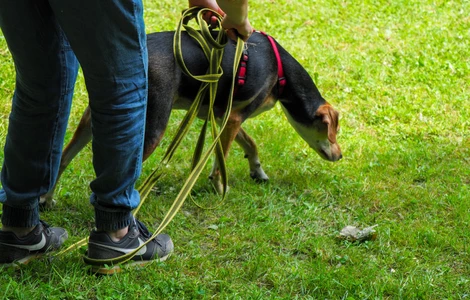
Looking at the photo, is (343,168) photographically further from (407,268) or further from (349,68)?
(349,68)

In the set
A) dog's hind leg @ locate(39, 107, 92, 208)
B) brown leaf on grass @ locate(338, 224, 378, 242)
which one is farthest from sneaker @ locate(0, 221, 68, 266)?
brown leaf on grass @ locate(338, 224, 378, 242)

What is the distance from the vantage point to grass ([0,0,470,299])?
3697 mm

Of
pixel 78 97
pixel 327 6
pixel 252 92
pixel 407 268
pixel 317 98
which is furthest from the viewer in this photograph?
pixel 327 6

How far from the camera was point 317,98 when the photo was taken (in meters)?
5.63

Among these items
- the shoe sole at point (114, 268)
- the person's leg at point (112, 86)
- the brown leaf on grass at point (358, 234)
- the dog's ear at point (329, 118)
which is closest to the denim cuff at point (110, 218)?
the person's leg at point (112, 86)

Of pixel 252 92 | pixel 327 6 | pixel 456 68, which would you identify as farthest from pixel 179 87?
pixel 327 6

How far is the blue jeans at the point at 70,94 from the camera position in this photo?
114 inches

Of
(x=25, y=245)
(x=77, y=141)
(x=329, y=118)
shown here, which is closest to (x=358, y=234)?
(x=329, y=118)

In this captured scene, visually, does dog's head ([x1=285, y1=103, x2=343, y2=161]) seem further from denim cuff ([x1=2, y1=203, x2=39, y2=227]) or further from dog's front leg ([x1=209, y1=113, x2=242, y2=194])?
denim cuff ([x1=2, y1=203, x2=39, y2=227])

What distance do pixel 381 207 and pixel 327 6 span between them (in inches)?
219

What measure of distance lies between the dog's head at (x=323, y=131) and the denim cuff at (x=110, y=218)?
2525 mm

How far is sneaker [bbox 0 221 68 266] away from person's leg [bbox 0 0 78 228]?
6 cm

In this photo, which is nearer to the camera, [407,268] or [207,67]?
[407,268]

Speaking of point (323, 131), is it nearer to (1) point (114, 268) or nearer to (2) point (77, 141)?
(2) point (77, 141)
